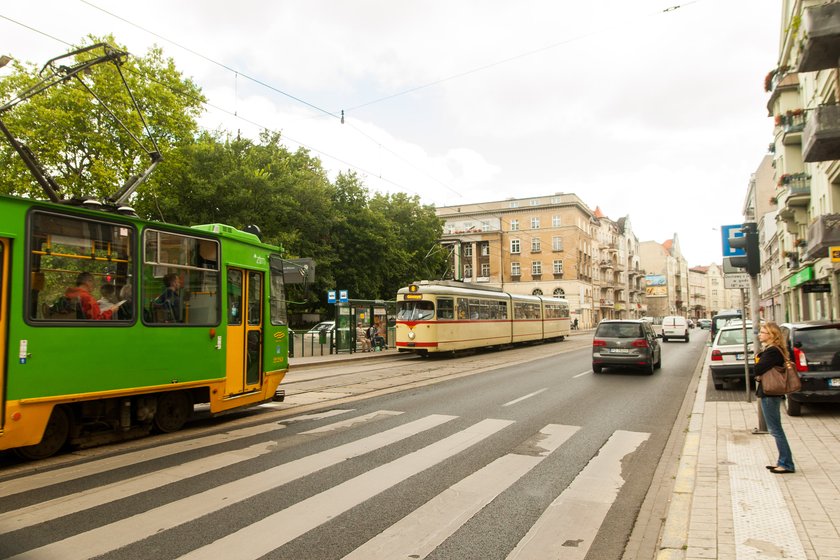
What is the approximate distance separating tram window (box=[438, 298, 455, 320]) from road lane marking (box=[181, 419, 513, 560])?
16.8 meters

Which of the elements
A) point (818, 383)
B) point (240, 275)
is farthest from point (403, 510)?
point (818, 383)

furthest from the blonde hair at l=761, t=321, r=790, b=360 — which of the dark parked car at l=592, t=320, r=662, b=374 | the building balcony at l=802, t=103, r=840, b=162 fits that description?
the dark parked car at l=592, t=320, r=662, b=374

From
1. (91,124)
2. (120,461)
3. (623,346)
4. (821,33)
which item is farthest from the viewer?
(91,124)

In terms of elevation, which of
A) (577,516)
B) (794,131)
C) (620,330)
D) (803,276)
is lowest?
(577,516)

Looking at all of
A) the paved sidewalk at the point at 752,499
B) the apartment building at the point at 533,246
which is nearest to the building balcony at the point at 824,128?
the paved sidewalk at the point at 752,499

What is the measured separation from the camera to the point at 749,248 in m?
9.05

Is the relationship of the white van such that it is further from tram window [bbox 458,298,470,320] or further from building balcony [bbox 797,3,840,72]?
building balcony [bbox 797,3,840,72]

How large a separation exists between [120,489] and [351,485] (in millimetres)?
2262

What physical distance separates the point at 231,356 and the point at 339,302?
17.8 m

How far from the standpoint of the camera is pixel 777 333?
648 cm

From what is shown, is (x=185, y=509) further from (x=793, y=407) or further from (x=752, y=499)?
(x=793, y=407)

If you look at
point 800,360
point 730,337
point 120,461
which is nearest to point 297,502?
point 120,461

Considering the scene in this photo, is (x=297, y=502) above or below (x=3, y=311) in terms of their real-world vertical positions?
below

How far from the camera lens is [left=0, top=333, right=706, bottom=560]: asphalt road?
443 cm
